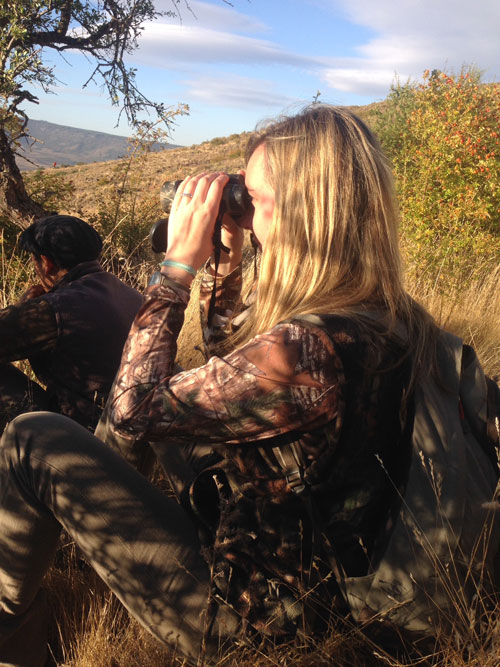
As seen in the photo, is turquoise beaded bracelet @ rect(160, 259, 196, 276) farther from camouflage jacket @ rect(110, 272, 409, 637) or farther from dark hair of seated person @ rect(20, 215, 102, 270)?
dark hair of seated person @ rect(20, 215, 102, 270)

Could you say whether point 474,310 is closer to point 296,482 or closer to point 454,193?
point 454,193

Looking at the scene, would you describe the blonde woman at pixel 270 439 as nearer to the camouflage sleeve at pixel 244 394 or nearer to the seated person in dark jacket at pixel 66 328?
the camouflage sleeve at pixel 244 394

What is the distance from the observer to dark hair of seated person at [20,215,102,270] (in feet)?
8.89

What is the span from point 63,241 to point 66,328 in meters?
0.43

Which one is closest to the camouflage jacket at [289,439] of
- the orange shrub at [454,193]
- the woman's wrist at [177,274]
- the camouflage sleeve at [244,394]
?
the camouflage sleeve at [244,394]

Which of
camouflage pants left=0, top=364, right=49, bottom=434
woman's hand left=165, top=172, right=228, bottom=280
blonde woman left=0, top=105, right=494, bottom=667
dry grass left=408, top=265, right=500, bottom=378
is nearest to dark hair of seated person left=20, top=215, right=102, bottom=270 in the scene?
camouflage pants left=0, top=364, right=49, bottom=434

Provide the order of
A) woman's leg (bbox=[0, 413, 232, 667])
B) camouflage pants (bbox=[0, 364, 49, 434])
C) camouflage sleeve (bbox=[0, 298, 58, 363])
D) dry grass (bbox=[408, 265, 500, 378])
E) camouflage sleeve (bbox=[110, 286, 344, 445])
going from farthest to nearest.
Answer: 1. dry grass (bbox=[408, 265, 500, 378])
2. camouflage pants (bbox=[0, 364, 49, 434])
3. camouflage sleeve (bbox=[0, 298, 58, 363])
4. woman's leg (bbox=[0, 413, 232, 667])
5. camouflage sleeve (bbox=[110, 286, 344, 445])

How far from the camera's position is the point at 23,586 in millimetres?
1595

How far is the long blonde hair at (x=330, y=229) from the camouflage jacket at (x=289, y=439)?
0.17 meters

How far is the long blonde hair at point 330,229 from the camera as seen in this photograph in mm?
1550

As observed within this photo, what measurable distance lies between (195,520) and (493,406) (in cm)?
84

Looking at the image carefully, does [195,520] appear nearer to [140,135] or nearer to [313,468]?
[313,468]

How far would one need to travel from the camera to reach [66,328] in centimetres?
254

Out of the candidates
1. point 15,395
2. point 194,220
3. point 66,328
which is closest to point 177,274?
point 194,220
